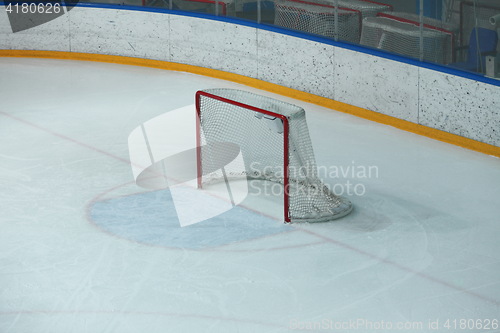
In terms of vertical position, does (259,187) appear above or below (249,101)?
below

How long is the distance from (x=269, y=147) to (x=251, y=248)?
4.08 ft

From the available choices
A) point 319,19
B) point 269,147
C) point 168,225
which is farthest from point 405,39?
point 168,225

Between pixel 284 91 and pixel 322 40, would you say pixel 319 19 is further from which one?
pixel 284 91

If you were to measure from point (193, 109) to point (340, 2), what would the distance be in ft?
6.46

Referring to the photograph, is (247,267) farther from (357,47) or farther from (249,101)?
(357,47)

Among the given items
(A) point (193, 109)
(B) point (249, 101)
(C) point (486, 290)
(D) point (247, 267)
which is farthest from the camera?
(A) point (193, 109)

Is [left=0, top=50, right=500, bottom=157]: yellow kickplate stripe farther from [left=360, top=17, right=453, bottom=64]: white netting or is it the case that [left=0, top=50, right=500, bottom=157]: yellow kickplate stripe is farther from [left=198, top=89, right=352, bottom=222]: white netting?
[left=198, top=89, right=352, bottom=222]: white netting

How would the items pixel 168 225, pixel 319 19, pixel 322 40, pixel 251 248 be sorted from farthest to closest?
1. pixel 319 19
2. pixel 322 40
3. pixel 168 225
4. pixel 251 248

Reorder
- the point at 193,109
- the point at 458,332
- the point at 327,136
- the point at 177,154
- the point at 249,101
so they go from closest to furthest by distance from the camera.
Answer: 1. the point at 458,332
2. the point at 249,101
3. the point at 177,154
4. the point at 327,136
5. the point at 193,109

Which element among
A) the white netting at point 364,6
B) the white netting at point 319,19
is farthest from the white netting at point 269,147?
the white netting at point 364,6

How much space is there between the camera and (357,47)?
8.89 meters

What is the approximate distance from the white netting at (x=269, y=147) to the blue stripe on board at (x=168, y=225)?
0.31 m

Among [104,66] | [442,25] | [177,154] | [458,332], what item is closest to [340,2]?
[442,25]

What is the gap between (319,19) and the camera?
9430 mm
